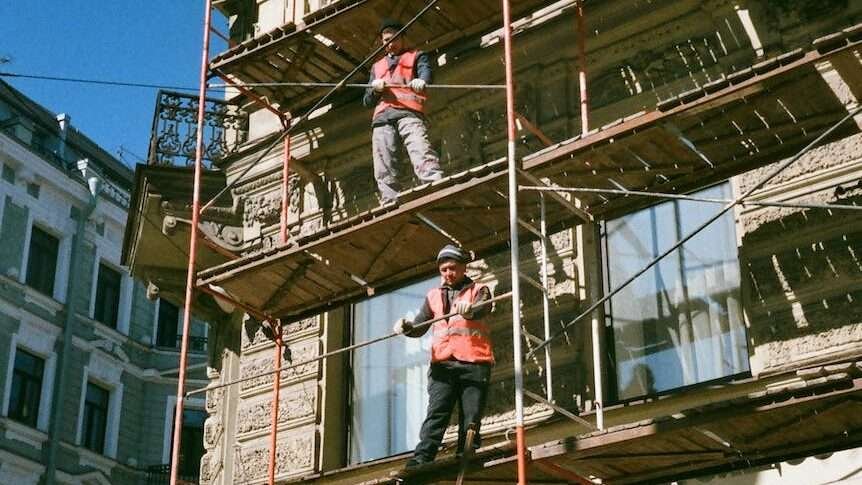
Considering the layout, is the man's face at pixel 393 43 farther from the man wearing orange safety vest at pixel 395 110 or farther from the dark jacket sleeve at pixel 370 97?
the dark jacket sleeve at pixel 370 97

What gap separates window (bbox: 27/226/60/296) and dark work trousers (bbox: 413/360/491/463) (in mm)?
20901

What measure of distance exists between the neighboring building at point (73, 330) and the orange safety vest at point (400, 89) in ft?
58.4

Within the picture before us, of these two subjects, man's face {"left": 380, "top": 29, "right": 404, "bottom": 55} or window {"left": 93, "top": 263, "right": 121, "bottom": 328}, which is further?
window {"left": 93, "top": 263, "right": 121, "bottom": 328}

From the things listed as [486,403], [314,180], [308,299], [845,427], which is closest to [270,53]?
[314,180]

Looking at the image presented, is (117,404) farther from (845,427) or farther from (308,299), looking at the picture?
(845,427)

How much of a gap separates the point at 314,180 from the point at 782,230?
5087 millimetres

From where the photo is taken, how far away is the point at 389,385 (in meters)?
12.9

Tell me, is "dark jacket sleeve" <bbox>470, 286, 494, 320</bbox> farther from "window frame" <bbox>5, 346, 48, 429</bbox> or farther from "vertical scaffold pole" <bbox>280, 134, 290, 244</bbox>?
"window frame" <bbox>5, 346, 48, 429</bbox>

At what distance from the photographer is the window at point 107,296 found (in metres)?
32.2

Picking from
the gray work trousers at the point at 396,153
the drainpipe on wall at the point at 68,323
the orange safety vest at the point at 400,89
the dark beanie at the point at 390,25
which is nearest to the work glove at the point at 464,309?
the gray work trousers at the point at 396,153

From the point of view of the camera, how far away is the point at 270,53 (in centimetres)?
1327

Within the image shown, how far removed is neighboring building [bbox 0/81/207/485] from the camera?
2892 cm

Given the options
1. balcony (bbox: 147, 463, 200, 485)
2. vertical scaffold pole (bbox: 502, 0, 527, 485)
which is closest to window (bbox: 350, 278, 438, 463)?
vertical scaffold pole (bbox: 502, 0, 527, 485)

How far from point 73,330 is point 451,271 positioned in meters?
21.2
